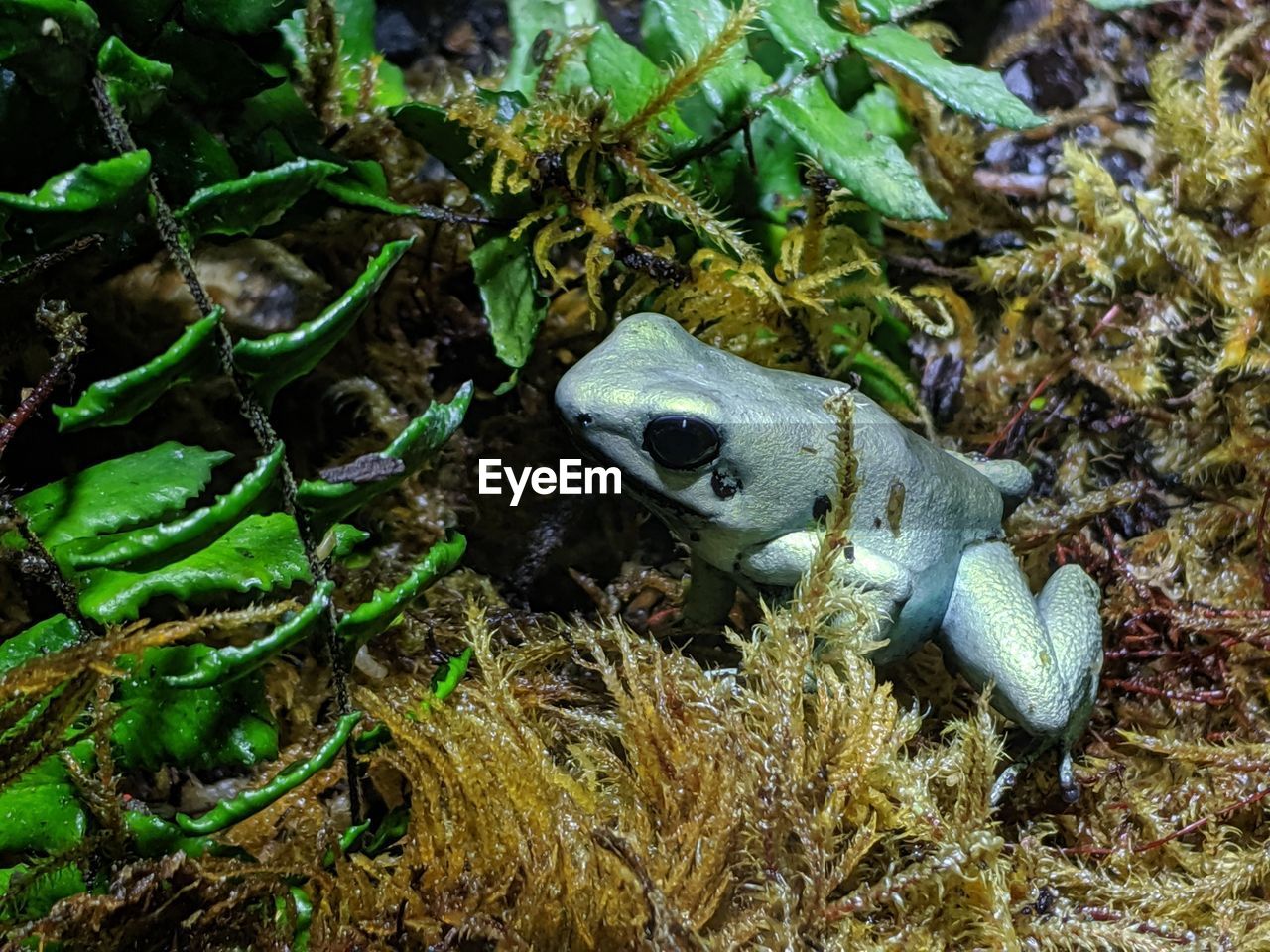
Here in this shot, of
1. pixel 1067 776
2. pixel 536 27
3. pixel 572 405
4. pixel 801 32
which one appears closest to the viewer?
pixel 572 405

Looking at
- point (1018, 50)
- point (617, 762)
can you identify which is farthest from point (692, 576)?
point (1018, 50)

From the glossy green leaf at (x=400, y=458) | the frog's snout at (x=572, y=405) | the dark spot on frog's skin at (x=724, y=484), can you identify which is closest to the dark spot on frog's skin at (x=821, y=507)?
the dark spot on frog's skin at (x=724, y=484)

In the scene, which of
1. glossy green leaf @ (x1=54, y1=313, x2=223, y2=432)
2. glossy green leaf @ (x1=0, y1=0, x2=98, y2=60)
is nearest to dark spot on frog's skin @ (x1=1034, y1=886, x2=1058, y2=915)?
glossy green leaf @ (x1=54, y1=313, x2=223, y2=432)

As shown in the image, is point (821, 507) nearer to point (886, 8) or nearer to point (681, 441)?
point (681, 441)

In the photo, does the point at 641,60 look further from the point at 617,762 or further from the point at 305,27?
the point at 617,762

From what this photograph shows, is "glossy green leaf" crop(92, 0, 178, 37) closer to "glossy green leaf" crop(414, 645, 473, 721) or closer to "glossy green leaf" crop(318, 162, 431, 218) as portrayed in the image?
"glossy green leaf" crop(318, 162, 431, 218)

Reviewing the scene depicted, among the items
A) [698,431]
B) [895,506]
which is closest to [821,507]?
[895,506]
